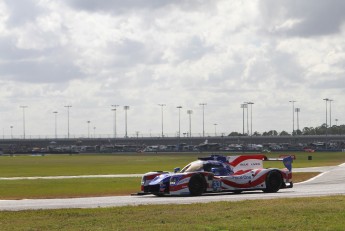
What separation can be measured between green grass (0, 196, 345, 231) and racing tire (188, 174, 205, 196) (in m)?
7.01

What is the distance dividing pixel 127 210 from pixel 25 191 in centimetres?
1902

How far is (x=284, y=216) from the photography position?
21.2m

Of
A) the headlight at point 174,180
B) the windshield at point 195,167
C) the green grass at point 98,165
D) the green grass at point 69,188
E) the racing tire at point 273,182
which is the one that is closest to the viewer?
the headlight at point 174,180

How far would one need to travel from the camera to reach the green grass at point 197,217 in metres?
19.4

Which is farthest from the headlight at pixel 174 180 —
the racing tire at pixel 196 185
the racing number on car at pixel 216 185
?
the racing number on car at pixel 216 185

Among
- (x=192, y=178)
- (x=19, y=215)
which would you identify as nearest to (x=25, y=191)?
(x=192, y=178)

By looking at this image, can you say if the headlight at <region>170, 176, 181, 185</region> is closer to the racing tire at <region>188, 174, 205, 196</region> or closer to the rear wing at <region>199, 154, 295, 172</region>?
the racing tire at <region>188, 174, 205, 196</region>

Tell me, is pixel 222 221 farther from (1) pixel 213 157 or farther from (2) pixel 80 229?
(1) pixel 213 157

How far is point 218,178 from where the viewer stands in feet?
111

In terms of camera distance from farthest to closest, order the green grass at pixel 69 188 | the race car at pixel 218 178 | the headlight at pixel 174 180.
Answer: the green grass at pixel 69 188, the race car at pixel 218 178, the headlight at pixel 174 180

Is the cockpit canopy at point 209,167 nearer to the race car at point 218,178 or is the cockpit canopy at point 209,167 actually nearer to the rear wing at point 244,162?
the race car at point 218,178

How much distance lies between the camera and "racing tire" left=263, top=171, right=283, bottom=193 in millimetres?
34875

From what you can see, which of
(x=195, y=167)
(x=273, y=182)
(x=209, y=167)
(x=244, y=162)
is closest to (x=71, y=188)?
(x=195, y=167)

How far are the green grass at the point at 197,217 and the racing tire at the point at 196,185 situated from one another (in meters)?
7.01
